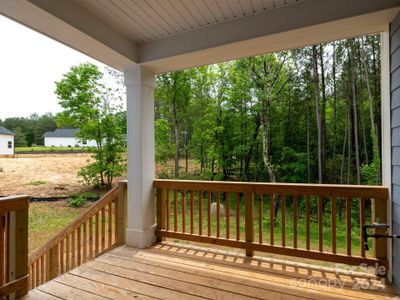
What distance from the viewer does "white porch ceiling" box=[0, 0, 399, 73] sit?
1.88 m

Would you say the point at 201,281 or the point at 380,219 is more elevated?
the point at 380,219

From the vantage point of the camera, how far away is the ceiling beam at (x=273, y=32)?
1919mm

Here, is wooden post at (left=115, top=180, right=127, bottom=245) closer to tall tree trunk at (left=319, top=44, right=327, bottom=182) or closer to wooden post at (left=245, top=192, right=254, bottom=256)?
wooden post at (left=245, top=192, right=254, bottom=256)

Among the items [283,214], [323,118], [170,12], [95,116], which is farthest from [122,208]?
Result: [323,118]

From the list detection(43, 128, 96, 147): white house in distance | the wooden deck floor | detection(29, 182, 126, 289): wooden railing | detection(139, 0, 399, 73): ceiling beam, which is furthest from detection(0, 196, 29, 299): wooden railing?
detection(43, 128, 96, 147): white house in distance

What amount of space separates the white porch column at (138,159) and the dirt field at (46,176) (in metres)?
2.71

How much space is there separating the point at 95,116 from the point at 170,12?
5724mm

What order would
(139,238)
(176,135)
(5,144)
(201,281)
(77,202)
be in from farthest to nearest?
(176,135) → (77,202) → (139,238) → (5,144) → (201,281)

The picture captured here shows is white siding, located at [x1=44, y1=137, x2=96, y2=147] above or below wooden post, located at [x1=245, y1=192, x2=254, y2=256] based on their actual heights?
above

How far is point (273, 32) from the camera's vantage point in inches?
84.8

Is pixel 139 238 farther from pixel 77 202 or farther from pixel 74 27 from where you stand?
pixel 77 202

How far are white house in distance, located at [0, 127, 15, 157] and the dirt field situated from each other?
1.48m

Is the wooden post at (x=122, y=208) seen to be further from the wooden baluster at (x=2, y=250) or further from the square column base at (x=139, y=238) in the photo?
the wooden baluster at (x=2, y=250)

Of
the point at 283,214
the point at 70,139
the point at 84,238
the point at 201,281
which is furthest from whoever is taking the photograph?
the point at 70,139
